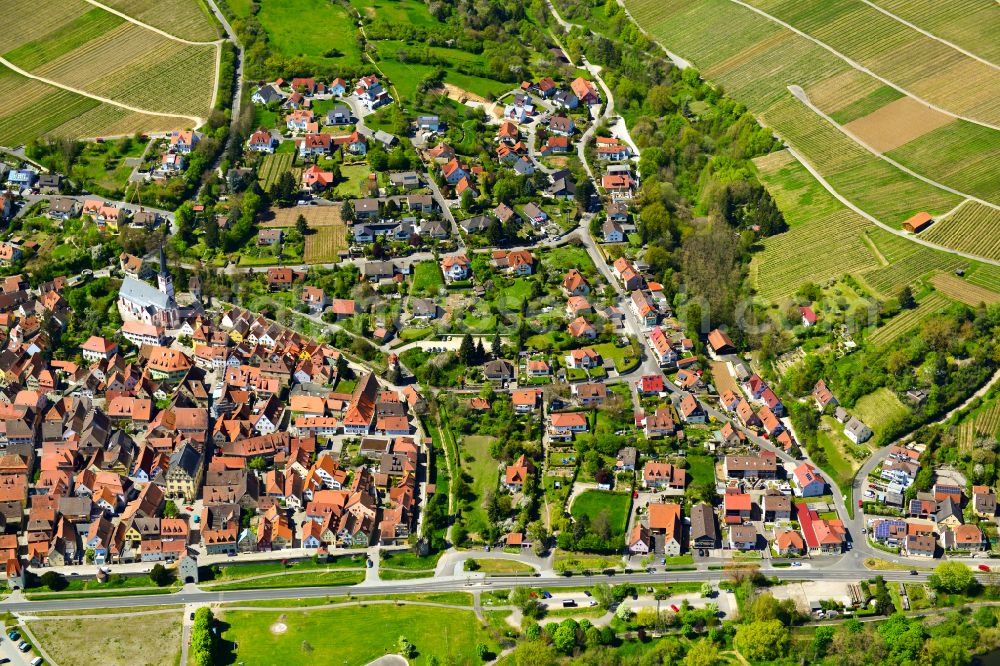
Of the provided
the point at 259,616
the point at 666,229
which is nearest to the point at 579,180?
the point at 666,229

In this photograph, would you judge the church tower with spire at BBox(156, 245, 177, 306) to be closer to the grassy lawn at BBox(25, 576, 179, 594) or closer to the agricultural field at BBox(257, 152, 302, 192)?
the agricultural field at BBox(257, 152, 302, 192)

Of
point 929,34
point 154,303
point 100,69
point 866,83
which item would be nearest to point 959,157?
point 866,83

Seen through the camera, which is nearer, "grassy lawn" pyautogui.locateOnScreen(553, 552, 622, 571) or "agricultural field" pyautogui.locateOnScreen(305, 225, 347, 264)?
"grassy lawn" pyautogui.locateOnScreen(553, 552, 622, 571)

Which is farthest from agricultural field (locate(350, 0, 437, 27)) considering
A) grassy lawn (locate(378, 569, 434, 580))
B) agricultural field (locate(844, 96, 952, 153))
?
grassy lawn (locate(378, 569, 434, 580))

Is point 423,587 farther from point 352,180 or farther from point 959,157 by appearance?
point 959,157

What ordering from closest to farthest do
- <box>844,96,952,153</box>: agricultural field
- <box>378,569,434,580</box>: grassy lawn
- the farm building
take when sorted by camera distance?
<box>378,569,434,580</box>: grassy lawn, the farm building, <box>844,96,952,153</box>: agricultural field

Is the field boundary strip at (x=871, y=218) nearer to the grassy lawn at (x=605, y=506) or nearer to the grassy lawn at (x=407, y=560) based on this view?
the grassy lawn at (x=605, y=506)
